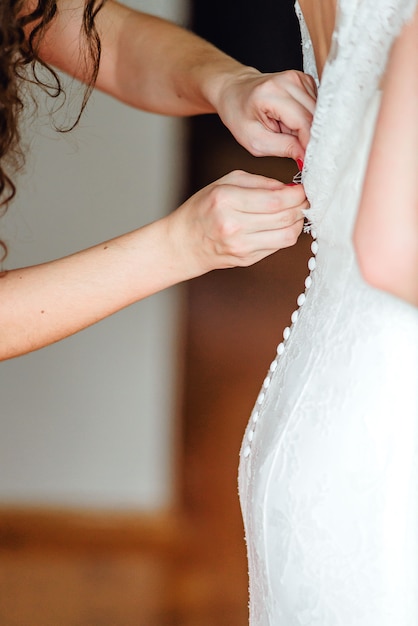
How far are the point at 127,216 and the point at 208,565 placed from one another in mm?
1121

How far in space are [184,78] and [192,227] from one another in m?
0.40

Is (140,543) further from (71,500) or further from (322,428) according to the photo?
(322,428)

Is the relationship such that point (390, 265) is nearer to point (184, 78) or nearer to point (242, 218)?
point (242, 218)

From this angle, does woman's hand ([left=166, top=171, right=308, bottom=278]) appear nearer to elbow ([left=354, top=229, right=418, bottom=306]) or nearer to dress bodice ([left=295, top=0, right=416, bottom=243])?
dress bodice ([left=295, top=0, right=416, bottom=243])

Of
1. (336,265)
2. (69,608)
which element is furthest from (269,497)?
(69,608)

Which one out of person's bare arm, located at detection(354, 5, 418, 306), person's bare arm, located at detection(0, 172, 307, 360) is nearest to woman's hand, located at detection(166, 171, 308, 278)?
person's bare arm, located at detection(0, 172, 307, 360)

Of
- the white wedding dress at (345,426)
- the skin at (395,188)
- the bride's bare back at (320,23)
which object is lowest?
the white wedding dress at (345,426)

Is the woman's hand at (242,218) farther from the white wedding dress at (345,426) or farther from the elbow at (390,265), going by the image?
the elbow at (390,265)

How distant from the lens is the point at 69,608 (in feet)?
8.11

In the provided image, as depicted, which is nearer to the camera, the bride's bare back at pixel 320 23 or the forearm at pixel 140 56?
the bride's bare back at pixel 320 23

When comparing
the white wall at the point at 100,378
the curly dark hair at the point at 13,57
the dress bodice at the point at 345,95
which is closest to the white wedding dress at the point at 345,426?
the dress bodice at the point at 345,95

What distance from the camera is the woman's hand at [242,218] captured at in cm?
97

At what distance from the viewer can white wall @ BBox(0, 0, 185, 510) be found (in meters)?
2.86

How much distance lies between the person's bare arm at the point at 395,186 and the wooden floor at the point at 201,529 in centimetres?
187
